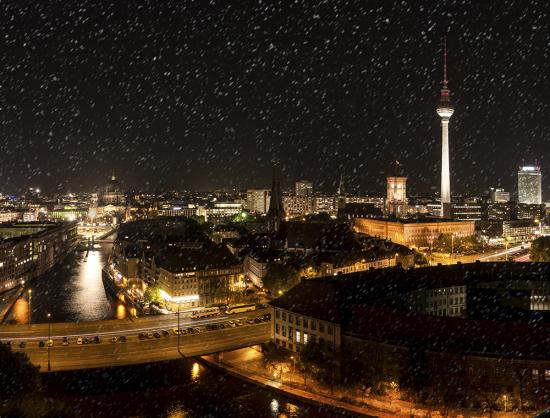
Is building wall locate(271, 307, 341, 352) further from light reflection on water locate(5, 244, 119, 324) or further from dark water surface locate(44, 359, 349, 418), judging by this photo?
light reflection on water locate(5, 244, 119, 324)

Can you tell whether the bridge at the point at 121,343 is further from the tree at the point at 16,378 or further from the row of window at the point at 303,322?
the tree at the point at 16,378

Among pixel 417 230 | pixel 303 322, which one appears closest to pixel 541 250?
pixel 417 230

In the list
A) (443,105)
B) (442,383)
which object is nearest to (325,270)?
(442,383)

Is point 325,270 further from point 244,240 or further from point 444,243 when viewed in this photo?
point 444,243

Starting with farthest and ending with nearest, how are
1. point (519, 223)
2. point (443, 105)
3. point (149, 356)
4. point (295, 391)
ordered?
point (443, 105), point (519, 223), point (149, 356), point (295, 391)

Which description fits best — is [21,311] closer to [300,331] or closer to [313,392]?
[300,331]

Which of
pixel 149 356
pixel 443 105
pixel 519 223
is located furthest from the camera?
pixel 443 105
